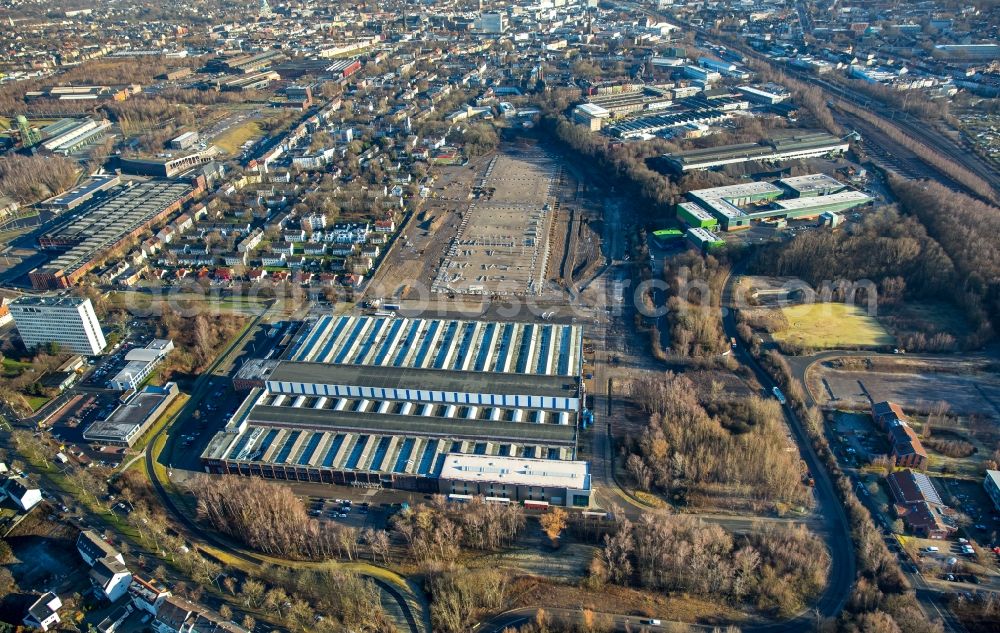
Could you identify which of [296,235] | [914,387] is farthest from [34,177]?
[914,387]

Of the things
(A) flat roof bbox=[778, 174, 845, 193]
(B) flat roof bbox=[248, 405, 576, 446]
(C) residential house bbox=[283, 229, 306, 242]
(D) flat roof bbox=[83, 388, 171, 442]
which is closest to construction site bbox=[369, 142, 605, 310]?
(C) residential house bbox=[283, 229, 306, 242]

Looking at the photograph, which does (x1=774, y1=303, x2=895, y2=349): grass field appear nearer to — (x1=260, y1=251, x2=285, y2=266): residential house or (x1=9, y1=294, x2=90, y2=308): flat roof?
(x1=260, y1=251, x2=285, y2=266): residential house

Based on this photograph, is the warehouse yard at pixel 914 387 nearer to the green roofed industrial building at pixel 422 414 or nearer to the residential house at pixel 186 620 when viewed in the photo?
the green roofed industrial building at pixel 422 414

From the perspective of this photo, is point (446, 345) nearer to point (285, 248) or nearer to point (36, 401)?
point (285, 248)

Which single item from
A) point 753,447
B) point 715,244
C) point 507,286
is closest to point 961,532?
point 753,447

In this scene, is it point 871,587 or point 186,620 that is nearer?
point 186,620

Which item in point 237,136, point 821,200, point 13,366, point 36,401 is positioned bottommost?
point 36,401

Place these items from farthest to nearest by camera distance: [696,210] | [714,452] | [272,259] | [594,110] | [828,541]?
[594,110] < [696,210] < [272,259] < [714,452] < [828,541]
